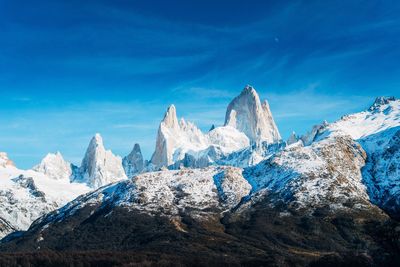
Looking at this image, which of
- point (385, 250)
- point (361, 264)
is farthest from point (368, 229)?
point (361, 264)

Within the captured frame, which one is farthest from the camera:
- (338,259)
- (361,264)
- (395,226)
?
(338,259)

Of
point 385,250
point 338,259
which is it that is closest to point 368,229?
point 385,250

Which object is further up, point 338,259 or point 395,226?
point 395,226

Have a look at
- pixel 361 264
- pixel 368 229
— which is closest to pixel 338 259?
pixel 361 264

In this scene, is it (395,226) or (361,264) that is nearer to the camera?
(395,226)

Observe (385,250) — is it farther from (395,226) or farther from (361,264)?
(361,264)

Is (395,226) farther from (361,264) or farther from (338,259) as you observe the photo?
(338,259)

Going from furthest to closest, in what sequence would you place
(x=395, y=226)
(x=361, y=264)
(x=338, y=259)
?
(x=338, y=259) → (x=361, y=264) → (x=395, y=226)

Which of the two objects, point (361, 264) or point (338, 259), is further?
point (338, 259)
